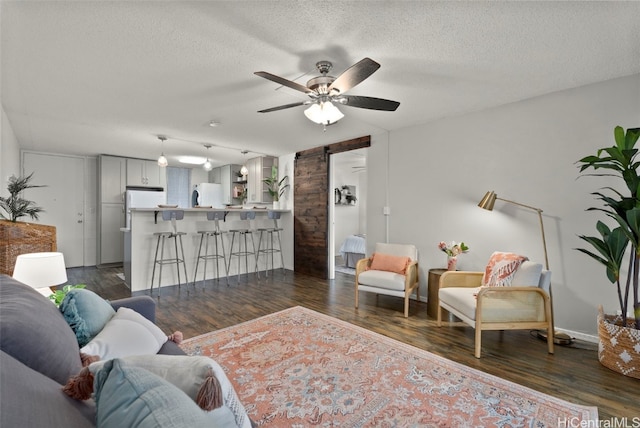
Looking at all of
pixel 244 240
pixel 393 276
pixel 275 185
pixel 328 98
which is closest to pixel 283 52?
pixel 328 98

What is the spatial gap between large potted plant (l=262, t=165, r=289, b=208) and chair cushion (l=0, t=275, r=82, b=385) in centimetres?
522

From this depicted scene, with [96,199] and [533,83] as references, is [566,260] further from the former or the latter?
[96,199]

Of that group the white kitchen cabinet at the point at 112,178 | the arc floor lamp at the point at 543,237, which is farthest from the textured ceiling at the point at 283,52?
the white kitchen cabinet at the point at 112,178

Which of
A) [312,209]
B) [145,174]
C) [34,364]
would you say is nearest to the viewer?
[34,364]

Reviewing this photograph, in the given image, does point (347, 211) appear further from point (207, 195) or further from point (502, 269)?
point (502, 269)

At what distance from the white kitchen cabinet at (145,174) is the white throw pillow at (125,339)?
6135 mm

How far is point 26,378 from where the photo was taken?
70 cm

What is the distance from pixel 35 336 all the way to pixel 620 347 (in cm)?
357

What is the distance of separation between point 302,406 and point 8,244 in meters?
3.24

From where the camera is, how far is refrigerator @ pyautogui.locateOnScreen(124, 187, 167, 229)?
6.32 m

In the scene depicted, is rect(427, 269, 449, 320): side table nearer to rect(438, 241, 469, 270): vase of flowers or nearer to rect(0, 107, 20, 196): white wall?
rect(438, 241, 469, 270): vase of flowers

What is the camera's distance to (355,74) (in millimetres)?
2074

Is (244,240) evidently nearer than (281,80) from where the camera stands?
No

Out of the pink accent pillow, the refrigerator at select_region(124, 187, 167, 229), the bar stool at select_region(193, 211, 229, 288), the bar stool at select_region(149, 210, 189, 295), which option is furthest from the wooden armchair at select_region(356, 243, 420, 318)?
the refrigerator at select_region(124, 187, 167, 229)
